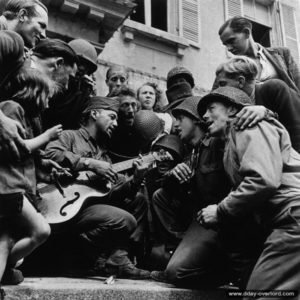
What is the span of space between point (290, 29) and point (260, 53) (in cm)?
949

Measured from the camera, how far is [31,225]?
11.3 feet

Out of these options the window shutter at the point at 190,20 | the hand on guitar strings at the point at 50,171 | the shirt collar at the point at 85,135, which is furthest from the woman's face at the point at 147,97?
the window shutter at the point at 190,20

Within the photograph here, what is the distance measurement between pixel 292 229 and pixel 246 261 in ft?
2.27

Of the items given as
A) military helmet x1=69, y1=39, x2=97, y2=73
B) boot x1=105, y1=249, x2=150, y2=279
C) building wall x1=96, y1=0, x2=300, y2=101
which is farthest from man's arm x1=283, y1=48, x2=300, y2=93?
building wall x1=96, y1=0, x2=300, y2=101

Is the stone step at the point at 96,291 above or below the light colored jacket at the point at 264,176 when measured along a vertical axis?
below

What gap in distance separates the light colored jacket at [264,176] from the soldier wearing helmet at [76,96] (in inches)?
76.9

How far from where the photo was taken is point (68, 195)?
4227 millimetres

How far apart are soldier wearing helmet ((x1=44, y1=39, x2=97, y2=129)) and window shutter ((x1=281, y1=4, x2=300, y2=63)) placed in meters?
9.68

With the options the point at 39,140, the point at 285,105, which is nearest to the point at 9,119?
the point at 39,140

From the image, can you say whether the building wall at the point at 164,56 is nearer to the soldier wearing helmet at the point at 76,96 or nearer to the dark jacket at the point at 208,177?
the soldier wearing helmet at the point at 76,96

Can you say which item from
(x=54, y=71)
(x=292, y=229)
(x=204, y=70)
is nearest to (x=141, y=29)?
(x=204, y=70)

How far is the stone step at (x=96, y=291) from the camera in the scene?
3.40 meters

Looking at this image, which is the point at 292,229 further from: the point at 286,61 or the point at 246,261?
the point at 286,61

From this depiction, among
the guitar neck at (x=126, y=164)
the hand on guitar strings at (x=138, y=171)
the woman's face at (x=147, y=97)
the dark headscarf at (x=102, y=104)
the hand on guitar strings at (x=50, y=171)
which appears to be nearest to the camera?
the hand on guitar strings at (x=50, y=171)
